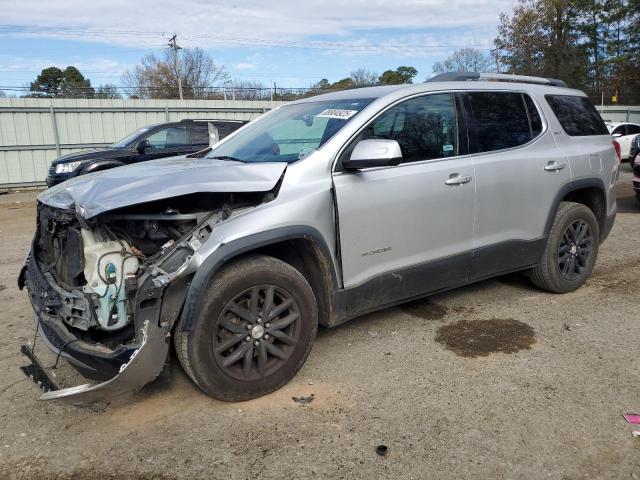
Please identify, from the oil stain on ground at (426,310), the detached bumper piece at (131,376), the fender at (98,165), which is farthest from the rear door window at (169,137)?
the detached bumper piece at (131,376)

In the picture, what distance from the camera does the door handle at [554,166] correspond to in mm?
4551

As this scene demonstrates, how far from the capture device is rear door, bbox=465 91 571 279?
4172 millimetres

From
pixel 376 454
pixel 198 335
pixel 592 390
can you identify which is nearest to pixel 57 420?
pixel 198 335

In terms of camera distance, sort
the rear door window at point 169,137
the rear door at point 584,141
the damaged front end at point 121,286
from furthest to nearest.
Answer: the rear door window at point 169,137
the rear door at point 584,141
the damaged front end at point 121,286

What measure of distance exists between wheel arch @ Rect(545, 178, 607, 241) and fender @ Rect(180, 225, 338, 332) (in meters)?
2.55

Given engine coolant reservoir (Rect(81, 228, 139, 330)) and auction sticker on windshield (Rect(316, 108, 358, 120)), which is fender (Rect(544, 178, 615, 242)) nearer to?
auction sticker on windshield (Rect(316, 108, 358, 120))

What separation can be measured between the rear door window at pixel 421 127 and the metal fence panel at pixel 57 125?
46.5ft

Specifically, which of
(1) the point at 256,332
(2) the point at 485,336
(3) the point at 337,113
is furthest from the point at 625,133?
(1) the point at 256,332

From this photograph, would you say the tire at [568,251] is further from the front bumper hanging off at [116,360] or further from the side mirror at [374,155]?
the front bumper hanging off at [116,360]

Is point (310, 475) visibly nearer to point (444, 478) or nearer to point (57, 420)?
point (444, 478)

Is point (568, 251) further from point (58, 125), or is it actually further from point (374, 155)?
point (58, 125)

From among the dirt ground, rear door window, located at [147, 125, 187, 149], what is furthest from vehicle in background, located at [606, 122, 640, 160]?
the dirt ground

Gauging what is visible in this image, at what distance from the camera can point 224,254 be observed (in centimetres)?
292

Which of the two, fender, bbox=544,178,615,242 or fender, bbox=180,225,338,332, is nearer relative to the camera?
fender, bbox=180,225,338,332
